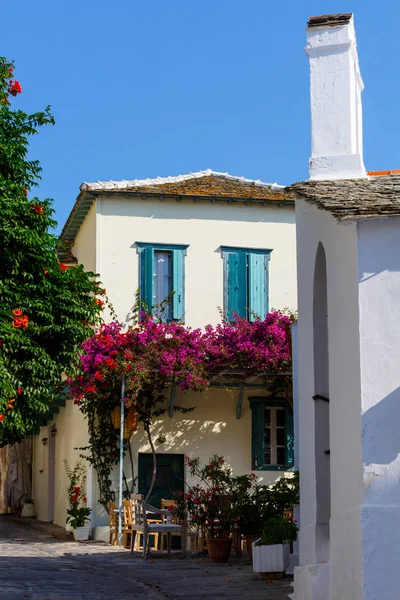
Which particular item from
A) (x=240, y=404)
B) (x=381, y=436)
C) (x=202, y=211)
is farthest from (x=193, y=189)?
(x=381, y=436)

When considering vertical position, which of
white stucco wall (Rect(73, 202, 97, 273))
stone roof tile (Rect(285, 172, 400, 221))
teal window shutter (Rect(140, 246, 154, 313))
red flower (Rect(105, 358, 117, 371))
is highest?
white stucco wall (Rect(73, 202, 97, 273))

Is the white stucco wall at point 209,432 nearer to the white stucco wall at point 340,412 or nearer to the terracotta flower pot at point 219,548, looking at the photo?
the terracotta flower pot at point 219,548

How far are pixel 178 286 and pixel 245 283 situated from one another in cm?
165

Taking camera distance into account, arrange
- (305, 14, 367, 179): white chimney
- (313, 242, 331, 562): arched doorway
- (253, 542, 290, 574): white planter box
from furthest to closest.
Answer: (253, 542, 290, 574): white planter box
(305, 14, 367, 179): white chimney
(313, 242, 331, 562): arched doorway

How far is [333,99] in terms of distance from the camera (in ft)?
40.1

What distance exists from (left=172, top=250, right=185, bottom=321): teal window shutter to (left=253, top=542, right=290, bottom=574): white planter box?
34.7 feet

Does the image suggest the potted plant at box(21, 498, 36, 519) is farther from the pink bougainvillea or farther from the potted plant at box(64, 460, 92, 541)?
the pink bougainvillea

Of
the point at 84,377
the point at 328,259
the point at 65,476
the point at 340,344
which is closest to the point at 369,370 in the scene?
the point at 340,344

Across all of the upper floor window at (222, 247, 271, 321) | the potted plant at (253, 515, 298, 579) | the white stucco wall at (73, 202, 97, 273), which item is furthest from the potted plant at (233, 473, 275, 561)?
the white stucco wall at (73, 202, 97, 273)

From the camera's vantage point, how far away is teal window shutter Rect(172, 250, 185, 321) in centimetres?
2366

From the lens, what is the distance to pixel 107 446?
22.9 meters

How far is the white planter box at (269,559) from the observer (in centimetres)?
1345

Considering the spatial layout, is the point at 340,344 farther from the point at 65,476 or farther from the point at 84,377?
the point at 65,476

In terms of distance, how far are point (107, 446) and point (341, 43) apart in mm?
12899
